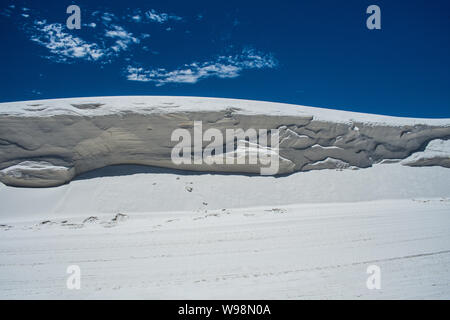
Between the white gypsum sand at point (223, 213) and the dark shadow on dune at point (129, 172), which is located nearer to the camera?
the white gypsum sand at point (223, 213)

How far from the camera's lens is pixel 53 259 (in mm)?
3580

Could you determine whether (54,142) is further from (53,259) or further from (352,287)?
(352,287)

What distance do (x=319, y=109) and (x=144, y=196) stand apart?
8.74 metres

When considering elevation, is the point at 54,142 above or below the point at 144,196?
above

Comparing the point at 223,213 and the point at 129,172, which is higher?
the point at 129,172

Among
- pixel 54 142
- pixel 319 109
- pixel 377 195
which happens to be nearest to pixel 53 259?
pixel 54 142

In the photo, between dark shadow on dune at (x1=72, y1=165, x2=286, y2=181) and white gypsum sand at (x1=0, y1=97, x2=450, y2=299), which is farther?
dark shadow on dune at (x1=72, y1=165, x2=286, y2=181)

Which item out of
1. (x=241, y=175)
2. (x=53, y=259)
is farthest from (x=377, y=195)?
(x=53, y=259)

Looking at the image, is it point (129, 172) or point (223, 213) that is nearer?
point (223, 213)

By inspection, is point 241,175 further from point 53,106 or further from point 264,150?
point 53,106

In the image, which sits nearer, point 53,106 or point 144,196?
point 144,196
